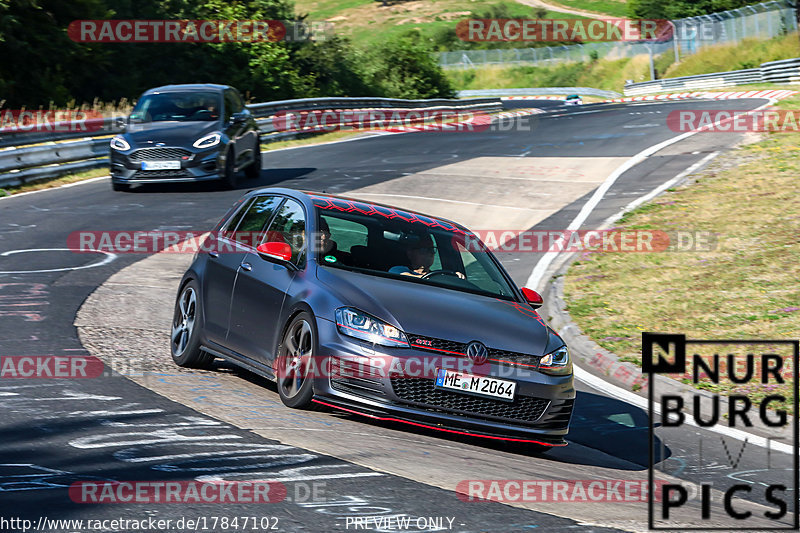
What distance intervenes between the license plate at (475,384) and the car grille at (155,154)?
1340cm

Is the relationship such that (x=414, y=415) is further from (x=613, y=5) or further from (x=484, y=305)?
(x=613, y=5)

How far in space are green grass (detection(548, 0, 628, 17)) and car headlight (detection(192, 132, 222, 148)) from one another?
112 metres

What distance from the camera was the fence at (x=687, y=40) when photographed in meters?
61.2

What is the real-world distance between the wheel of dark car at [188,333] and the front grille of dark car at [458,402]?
8.53 ft

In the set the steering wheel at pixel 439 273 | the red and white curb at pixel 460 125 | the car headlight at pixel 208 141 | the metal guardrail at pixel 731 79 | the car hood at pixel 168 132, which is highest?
the metal guardrail at pixel 731 79

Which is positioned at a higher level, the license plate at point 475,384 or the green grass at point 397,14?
the green grass at point 397,14

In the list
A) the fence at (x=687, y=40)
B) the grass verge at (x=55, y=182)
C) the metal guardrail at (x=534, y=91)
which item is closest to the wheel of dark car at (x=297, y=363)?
the grass verge at (x=55, y=182)

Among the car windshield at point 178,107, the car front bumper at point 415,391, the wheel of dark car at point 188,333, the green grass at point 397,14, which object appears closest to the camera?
the car front bumper at point 415,391

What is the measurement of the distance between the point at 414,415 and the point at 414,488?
59.0 inches

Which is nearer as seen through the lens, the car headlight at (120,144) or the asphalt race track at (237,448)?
the asphalt race track at (237,448)

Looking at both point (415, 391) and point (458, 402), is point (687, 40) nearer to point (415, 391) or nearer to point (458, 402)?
point (458, 402)

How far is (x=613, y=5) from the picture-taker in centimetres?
13150

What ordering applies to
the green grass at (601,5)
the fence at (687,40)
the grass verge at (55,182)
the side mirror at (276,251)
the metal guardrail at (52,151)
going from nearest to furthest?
1. the side mirror at (276,251)
2. the grass verge at (55,182)
3. the metal guardrail at (52,151)
4. the fence at (687,40)
5. the green grass at (601,5)

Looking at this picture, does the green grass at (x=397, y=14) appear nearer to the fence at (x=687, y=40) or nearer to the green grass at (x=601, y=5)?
the green grass at (x=601, y=5)
